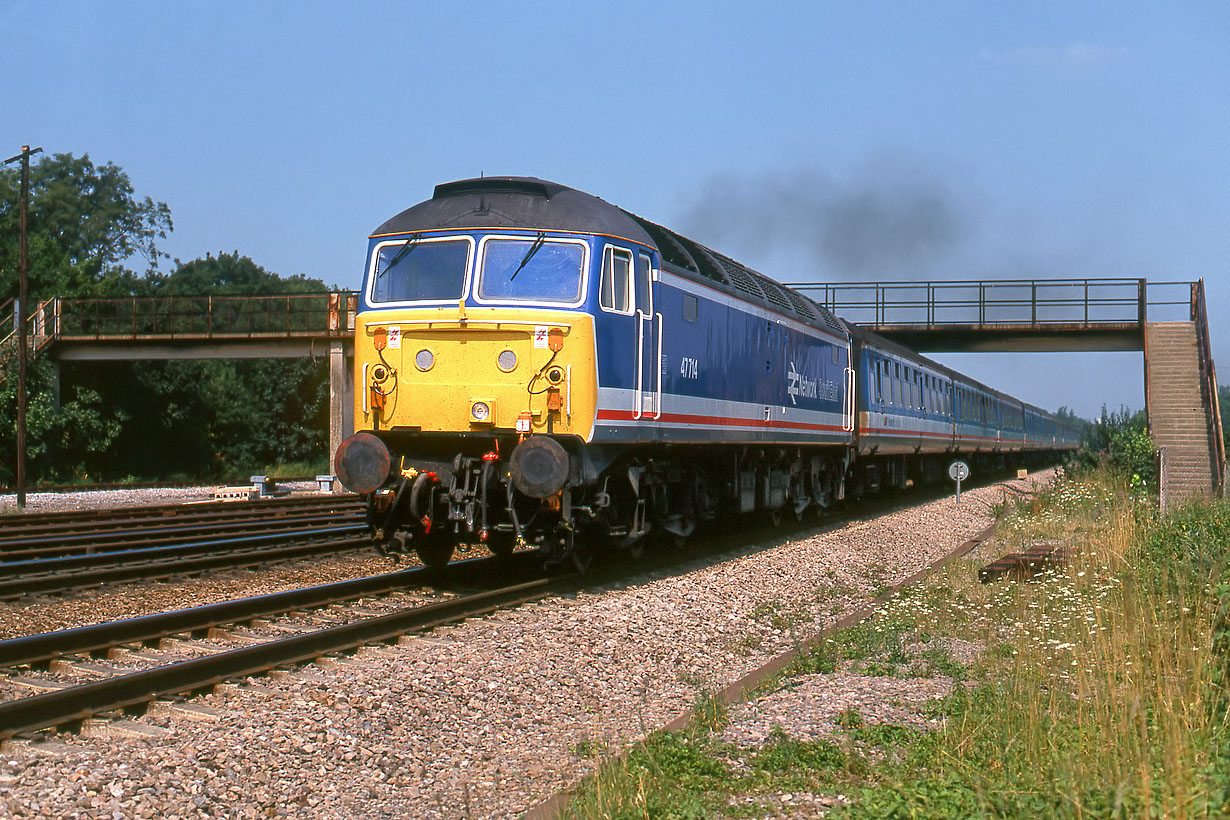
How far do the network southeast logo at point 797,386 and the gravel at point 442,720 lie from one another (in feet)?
19.0

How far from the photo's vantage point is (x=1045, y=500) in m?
21.8

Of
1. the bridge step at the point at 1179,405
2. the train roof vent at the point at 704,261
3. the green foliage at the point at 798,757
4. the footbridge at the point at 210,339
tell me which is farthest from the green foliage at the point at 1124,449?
the footbridge at the point at 210,339

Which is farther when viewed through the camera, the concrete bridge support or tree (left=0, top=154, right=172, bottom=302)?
tree (left=0, top=154, right=172, bottom=302)

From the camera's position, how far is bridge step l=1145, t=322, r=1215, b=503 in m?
25.8

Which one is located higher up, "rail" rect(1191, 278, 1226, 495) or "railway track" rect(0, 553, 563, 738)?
"rail" rect(1191, 278, 1226, 495)

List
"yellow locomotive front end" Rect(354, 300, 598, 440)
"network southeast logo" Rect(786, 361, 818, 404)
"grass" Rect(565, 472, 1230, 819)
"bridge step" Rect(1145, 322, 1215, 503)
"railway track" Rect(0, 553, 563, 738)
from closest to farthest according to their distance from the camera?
"grass" Rect(565, 472, 1230, 819), "railway track" Rect(0, 553, 563, 738), "yellow locomotive front end" Rect(354, 300, 598, 440), "network southeast logo" Rect(786, 361, 818, 404), "bridge step" Rect(1145, 322, 1215, 503)

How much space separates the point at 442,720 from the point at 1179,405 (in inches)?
1078

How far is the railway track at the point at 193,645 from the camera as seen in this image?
20.7ft

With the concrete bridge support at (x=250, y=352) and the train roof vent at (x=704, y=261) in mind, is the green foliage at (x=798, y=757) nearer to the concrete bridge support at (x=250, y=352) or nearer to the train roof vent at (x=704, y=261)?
the train roof vent at (x=704, y=261)

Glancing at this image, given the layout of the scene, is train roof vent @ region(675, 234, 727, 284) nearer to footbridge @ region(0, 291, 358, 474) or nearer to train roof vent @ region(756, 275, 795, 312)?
train roof vent @ region(756, 275, 795, 312)

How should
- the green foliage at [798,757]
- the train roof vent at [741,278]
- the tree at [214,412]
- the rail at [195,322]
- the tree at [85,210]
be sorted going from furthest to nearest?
the tree at [85,210] < the tree at [214,412] < the rail at [195,322] < the train roof vent at [741,278] < the green foliage at [798,757]

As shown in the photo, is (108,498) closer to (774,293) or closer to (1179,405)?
(774,293)

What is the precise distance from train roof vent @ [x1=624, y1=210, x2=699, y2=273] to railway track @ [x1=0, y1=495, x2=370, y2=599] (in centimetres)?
546

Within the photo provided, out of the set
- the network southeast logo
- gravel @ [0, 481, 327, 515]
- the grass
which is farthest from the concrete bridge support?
the grass
